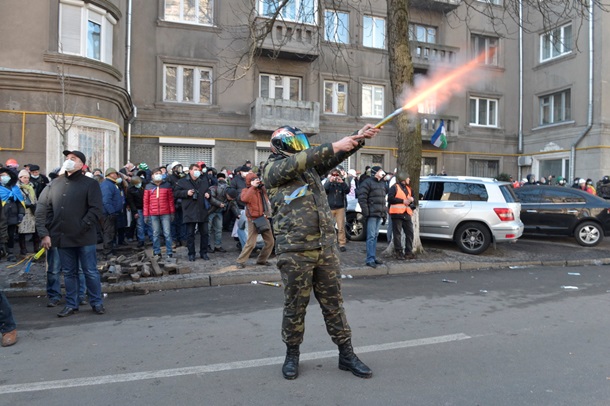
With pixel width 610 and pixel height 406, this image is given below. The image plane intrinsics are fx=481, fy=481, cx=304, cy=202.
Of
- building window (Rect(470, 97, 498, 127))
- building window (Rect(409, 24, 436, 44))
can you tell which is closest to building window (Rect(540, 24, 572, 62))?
building window (Rect(470, 97, 498, 127))

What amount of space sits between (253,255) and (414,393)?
677 centimetres

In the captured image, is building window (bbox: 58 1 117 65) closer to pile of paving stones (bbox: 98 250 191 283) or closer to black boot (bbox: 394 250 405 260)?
pile of paving stones (bbox: 98 250 191 283)

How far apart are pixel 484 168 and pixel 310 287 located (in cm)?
2277

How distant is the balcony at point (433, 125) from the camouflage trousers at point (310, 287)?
1942 cm

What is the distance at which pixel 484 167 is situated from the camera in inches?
968

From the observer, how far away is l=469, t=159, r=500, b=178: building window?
24.3 metres

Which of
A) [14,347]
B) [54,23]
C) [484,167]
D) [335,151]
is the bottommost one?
[14,347]

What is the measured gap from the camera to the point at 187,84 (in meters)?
19.1

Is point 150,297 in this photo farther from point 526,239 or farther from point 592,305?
point 526,239

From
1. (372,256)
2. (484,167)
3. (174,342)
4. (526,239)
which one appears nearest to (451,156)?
(484,167)

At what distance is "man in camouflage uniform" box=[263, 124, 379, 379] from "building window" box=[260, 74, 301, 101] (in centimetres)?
1683

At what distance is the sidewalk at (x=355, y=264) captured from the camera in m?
7.57

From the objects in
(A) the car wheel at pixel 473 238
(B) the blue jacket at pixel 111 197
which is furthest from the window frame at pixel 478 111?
(B) the blue jacket at pixel 111 197

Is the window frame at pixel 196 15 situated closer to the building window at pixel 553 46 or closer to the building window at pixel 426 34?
the building window at pixel 426 34
